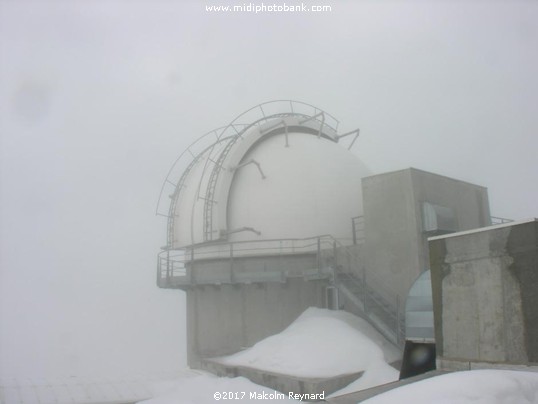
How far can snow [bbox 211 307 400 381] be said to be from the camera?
12516 mm

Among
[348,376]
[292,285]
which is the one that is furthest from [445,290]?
[292,285]

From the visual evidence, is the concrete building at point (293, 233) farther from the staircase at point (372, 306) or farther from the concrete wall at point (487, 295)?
the concrete wall at point (487, 295)

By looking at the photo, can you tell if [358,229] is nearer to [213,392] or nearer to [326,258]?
[326,258]

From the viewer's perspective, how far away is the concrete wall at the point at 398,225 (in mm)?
14641

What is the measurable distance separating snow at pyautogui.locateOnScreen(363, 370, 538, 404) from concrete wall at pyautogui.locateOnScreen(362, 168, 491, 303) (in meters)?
7.62

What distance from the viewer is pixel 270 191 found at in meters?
17.6

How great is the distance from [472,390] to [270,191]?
11.8m

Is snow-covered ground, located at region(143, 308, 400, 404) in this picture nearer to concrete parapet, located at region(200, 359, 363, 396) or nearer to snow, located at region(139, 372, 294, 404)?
snow, located at region(139, 372, 294, 404)

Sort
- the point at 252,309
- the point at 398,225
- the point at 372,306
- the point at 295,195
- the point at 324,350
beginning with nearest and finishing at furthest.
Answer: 1. the point at 324,350
2. the point at 398,225
3. the point at 372,306
4. the point at 252,309
5. the point at 295,195

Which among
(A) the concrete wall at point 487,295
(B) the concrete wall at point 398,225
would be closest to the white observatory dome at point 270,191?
(B) the concrete wall at point 398,225

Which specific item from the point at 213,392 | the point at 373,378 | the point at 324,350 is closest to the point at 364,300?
the point at 324,350

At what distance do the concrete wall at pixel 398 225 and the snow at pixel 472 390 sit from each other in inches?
300

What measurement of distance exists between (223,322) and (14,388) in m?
6.35

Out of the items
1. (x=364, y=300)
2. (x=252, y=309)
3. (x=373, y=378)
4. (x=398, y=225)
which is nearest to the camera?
(x=373, y=378)
